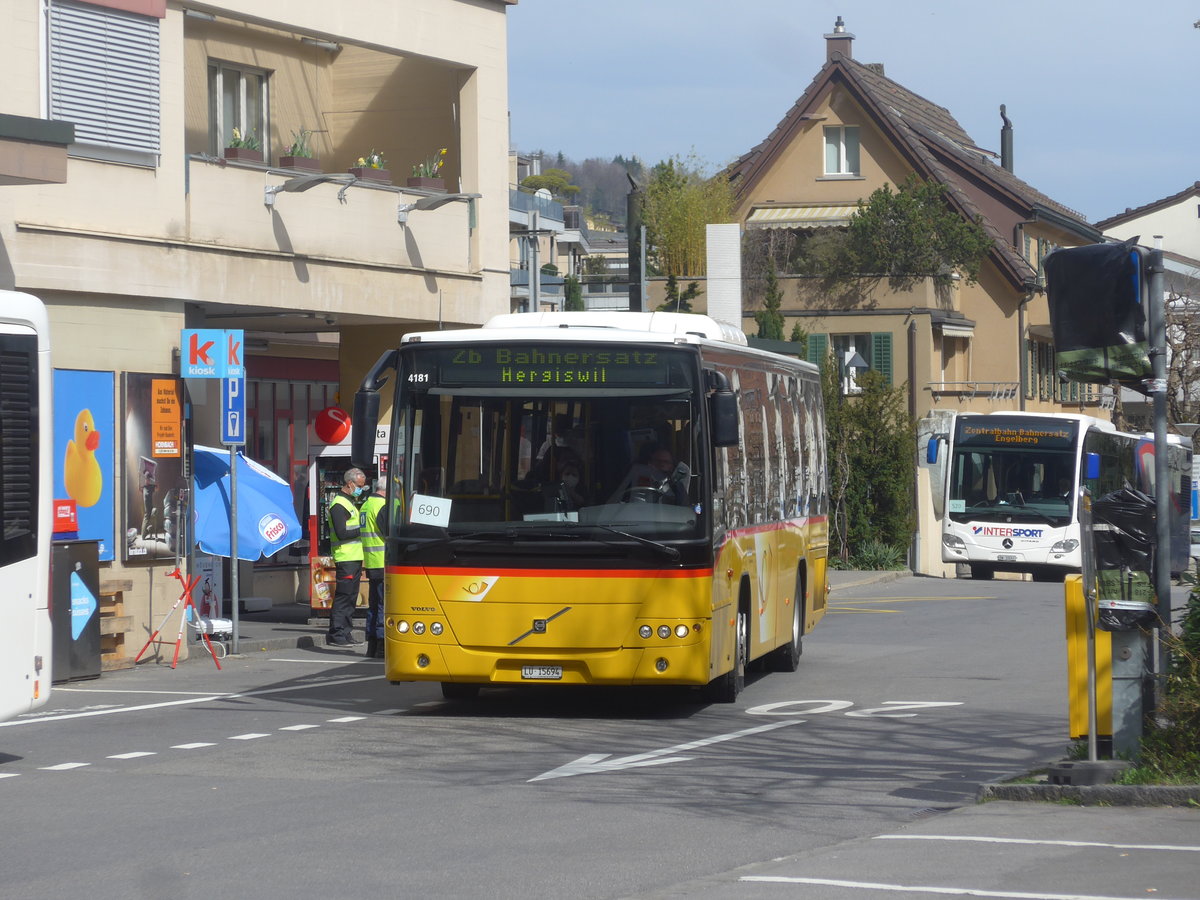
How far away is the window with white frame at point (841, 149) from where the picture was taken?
179ft

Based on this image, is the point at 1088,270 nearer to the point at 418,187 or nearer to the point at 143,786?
the point at 143,786

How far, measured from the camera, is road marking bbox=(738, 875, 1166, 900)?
7.07 metres

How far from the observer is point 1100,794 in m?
9.35

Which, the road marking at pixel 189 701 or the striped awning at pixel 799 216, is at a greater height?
the striped awning at pixel 799 216

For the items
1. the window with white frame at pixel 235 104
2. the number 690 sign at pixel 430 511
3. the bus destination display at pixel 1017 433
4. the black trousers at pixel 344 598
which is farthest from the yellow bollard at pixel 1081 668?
the bus destination display at pixel 1017 433

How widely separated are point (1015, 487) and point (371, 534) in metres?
17.5

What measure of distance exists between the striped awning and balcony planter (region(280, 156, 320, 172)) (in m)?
31.8

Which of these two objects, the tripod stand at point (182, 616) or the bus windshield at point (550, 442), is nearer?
the bus windshield at point (550, 442)

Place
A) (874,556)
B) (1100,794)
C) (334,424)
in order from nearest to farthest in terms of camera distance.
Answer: (1100,794)
(334,424)
(874,556)

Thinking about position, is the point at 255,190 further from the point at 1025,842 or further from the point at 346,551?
the point at 1025,842

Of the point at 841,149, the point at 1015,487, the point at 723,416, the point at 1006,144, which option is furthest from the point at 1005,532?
the point at 1006,144

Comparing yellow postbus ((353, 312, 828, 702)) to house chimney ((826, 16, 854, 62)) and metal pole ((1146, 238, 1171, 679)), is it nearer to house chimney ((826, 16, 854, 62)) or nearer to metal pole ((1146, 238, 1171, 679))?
metal pole ((1146, 238, 1171, 679))

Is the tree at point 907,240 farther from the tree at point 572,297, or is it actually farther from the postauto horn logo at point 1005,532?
the postauto horn logo at point 1005,532

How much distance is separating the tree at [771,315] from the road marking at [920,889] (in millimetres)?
37435
